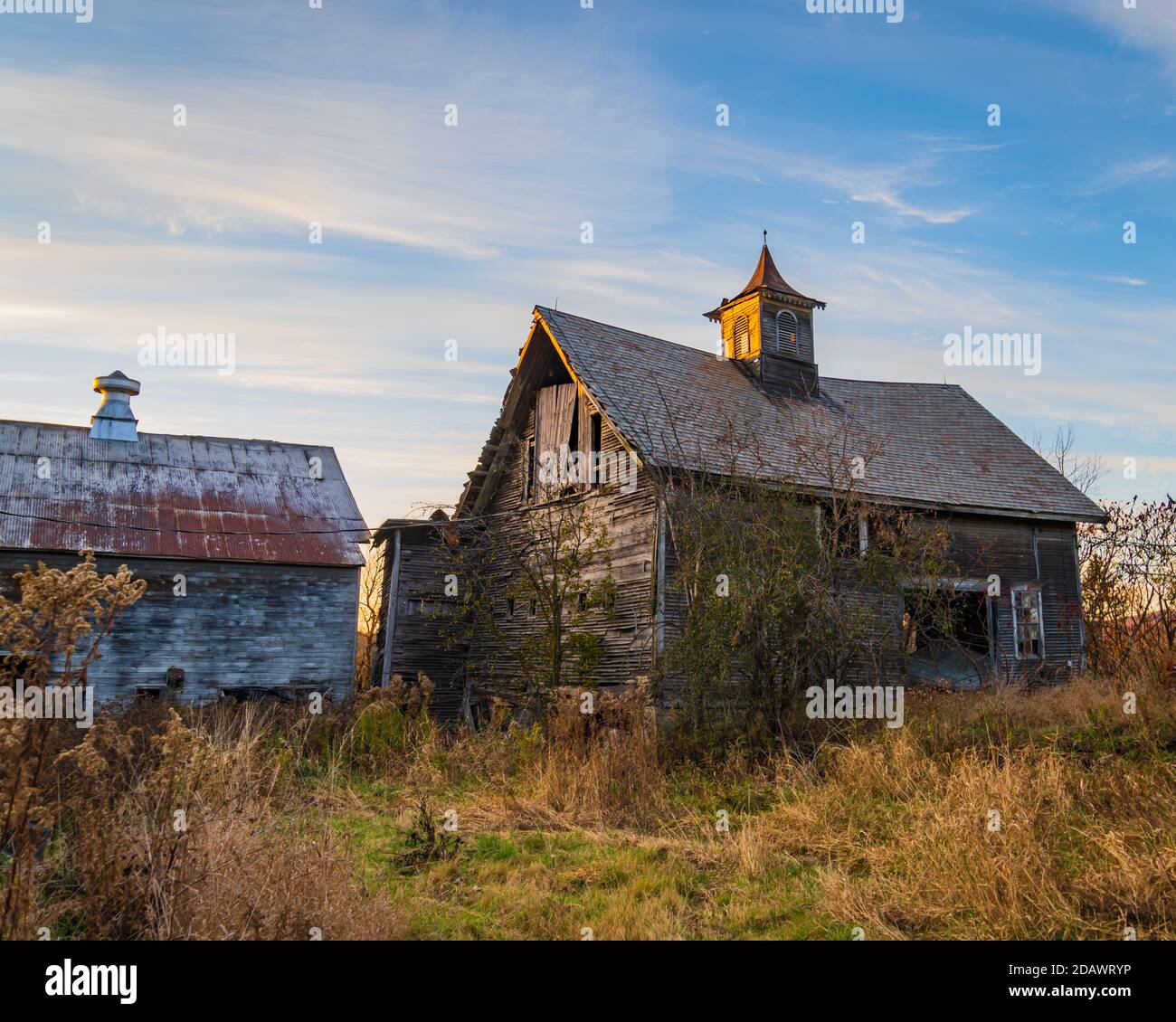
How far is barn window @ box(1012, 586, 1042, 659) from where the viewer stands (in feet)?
55.1

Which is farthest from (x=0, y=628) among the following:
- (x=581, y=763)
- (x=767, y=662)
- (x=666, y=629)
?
(x=666, y=629)

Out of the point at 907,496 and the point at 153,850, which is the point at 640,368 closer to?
the point at 907,496

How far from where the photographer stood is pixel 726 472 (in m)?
12.9

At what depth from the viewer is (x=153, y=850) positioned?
4.32 meters

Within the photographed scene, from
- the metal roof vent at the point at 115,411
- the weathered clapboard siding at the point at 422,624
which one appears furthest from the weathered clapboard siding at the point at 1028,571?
the metal roof vent at the point at 115,411

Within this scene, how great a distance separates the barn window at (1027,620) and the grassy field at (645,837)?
673 centimetres

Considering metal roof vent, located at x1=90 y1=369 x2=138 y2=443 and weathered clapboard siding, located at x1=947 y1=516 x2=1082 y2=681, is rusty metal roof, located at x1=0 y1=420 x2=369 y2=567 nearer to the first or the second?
metal roof vent, located at x1=90 y1=369 x2=138 y2=443

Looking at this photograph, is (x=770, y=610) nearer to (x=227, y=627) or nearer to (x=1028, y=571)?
(x=1028, y=571)

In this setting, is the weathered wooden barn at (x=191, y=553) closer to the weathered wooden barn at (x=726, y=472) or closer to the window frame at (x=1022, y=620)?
the weathered wooden barn at (x=726, y=472)

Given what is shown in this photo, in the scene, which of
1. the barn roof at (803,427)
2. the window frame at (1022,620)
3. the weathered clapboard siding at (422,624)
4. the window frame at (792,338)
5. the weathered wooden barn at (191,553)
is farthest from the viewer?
the window frame at (792,338)

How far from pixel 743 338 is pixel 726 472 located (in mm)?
8642

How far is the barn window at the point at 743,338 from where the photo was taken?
20.4 m

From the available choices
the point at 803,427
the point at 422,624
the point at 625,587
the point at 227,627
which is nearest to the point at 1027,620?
the point at 803,427

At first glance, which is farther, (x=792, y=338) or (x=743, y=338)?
(x=743, y=338)
